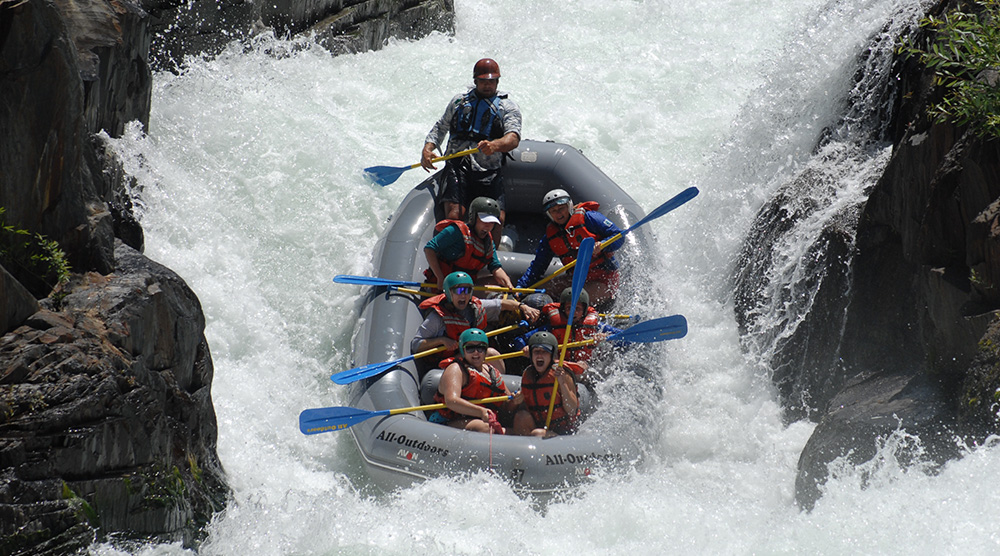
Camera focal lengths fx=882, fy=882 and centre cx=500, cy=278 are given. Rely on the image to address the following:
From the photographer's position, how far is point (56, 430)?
3154mm

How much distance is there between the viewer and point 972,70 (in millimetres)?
4406

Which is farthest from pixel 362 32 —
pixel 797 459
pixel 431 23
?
pixel 797 459

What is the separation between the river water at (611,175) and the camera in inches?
158

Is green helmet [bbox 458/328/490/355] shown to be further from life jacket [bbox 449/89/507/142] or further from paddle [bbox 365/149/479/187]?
paddle [bbox 365/149/479/187]

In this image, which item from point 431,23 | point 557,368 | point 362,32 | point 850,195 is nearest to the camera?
point 557,368

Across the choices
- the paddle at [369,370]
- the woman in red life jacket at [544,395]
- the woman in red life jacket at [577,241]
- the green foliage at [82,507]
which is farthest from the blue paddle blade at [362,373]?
the green foliage at [82,507]

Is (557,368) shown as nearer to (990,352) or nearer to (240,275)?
(990,352)

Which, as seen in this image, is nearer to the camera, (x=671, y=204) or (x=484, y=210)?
(x=484, y=210)

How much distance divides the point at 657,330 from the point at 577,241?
845 millimetres

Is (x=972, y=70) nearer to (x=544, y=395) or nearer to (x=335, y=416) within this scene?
(x=544, y=395)

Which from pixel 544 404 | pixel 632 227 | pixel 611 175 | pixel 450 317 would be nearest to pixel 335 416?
pixel 450 317

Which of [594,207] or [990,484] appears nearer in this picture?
[990,484]

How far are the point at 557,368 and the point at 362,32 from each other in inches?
238

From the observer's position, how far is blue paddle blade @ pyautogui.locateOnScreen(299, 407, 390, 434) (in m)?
4.59
